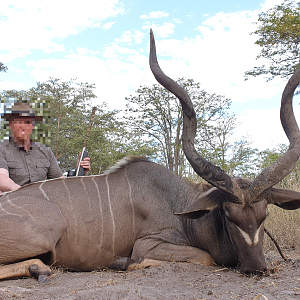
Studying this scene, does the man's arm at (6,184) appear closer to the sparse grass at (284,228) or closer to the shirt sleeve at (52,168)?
the shirt sleeve at (52,168)

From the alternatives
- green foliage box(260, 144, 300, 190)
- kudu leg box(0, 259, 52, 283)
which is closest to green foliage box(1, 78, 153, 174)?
green foliage box(260, 144, 300, 190)

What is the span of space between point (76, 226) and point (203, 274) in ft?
3.99

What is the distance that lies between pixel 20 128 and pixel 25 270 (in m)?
1.72

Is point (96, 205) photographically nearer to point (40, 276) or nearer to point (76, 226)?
point (76, 226)

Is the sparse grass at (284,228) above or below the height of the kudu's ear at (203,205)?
below

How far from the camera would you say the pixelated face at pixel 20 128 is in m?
3.91

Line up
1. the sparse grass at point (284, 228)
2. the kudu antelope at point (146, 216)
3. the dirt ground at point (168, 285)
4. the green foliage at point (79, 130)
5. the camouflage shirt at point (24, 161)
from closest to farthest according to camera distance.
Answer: the dirt ground at point (168, 285), the kudu antelope at point (146, 216), the camouflage shirt at point (24, 161), the sparse grass at point (284, 228), the green foliage at point (79, 130)

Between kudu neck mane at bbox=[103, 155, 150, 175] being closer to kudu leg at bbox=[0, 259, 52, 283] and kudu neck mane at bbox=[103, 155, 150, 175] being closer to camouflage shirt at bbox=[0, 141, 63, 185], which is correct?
camouflage shirt at bbox=[0, 141, 63, 185]

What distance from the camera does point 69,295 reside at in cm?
211

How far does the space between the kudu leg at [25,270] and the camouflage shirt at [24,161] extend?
4.34 feet

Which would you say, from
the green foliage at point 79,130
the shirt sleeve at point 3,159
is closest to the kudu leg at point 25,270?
the shirt sleeve at point 3,159

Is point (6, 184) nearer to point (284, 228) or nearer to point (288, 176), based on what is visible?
point (284, 228)

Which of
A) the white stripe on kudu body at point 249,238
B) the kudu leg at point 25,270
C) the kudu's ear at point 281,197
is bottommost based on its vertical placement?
the kudu leg at point 25,270

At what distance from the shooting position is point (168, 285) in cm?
239
